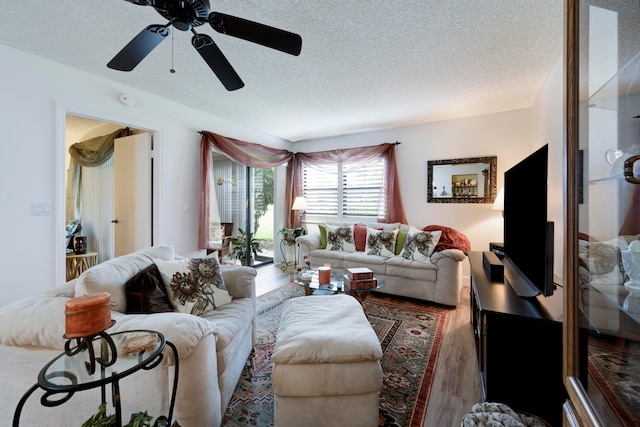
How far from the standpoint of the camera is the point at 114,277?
58.6 inches

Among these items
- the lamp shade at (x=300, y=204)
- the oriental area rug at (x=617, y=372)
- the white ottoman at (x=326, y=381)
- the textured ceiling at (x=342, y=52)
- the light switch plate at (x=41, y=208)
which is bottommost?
the white ottoman at (x=326, y=381)

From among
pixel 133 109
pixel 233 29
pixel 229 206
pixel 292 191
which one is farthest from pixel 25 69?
pixel 292 191

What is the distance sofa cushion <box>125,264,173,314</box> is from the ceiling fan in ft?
4.37

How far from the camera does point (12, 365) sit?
1084 millimetres

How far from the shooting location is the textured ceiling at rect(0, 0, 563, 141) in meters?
1.75

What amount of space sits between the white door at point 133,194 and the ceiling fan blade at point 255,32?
2.52 metres

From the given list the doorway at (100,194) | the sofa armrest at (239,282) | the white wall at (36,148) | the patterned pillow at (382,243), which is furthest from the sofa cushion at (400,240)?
the white wall at (36,148)

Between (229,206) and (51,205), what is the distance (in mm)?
2435

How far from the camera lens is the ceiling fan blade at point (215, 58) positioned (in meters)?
1.42

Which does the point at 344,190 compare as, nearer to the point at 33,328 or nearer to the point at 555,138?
the point at 555,138

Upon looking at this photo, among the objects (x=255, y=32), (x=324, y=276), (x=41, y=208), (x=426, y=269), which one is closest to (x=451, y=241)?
(x=426, y=269)

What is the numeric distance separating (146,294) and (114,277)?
193 mm

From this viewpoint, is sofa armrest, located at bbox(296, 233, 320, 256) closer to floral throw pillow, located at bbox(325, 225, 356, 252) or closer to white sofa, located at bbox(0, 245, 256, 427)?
floral throw pillow, located at bbox(325, 225, 356, 252)

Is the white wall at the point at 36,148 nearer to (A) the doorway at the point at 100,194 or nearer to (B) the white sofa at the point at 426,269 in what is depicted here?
(A) the doorway at the point at 100,194
